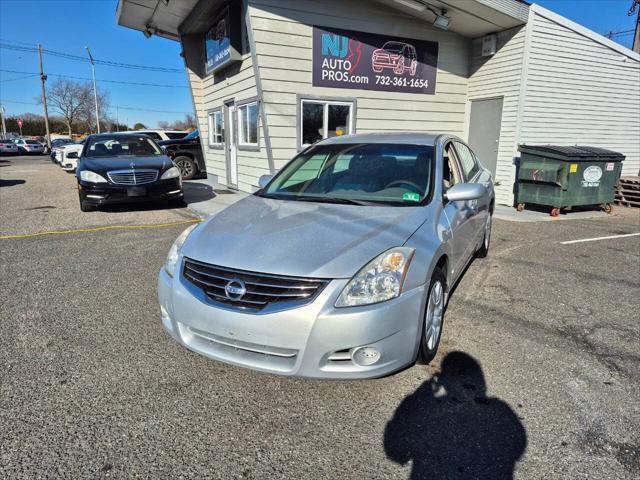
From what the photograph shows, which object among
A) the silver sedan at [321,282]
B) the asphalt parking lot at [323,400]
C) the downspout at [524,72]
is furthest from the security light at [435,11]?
the silver sedan at [321,282]

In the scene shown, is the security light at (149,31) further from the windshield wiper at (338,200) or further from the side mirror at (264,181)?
the windshield wiper at (338,200)

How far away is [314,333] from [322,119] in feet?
25.6

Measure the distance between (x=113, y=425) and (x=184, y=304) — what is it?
73 centimetres

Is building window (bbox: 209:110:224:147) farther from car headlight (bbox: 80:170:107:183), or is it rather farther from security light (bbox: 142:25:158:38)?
car headlight (bbox: 80:170:107:183)

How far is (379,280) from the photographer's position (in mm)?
2371

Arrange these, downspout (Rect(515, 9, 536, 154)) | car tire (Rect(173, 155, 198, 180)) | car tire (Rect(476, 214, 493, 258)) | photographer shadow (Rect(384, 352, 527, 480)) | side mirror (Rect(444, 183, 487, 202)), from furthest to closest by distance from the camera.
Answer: car tire (Rect(173, 155, 198, 180)) → downspout (Rect(515, 9, 536, 154)) → car tire (Rect(476, 214, 493, 258)) → side mirror (Rect(444, 183, 487, 202)) → photographer shadow (Rect(384, 352, 527, 480))

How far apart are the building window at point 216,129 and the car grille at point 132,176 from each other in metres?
3.87

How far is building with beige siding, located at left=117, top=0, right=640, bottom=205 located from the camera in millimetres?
8773

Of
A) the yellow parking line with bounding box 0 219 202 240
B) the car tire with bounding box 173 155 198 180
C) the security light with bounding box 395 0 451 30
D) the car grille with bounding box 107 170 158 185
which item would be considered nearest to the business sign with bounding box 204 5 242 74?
the car grille with bounding box 107 170 158 185

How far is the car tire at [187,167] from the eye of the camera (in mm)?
15062

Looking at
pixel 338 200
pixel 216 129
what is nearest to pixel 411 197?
pixel 338 200

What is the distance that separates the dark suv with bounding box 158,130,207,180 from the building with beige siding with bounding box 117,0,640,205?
381 cm

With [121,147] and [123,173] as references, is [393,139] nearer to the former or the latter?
[123,173]

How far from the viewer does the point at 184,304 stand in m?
2.54
